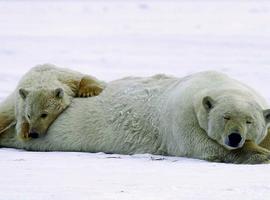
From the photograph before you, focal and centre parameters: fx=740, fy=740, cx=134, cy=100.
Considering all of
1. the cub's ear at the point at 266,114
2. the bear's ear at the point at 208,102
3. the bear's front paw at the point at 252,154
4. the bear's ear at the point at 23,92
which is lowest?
the bear's front paw at the point at 252,154

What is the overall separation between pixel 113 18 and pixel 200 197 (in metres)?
24.5

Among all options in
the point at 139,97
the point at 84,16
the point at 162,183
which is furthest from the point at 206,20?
the point at 162,183

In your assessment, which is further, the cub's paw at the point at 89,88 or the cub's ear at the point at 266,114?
the cub's paw at the point at 89,88

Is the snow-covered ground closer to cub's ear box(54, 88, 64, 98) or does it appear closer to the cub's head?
the cub's head

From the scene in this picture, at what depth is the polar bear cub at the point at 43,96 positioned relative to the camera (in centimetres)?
737

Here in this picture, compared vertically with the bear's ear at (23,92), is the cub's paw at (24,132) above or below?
below

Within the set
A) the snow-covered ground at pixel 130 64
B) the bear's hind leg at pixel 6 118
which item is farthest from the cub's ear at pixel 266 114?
the bear's hind leg at pixel 6 118

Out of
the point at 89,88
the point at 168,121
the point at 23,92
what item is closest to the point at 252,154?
the point at 168,121

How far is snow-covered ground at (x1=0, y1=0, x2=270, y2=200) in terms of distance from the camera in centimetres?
477

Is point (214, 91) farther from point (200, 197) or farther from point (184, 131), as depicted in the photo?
point (200, 197)

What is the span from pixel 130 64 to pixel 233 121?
9451 millimetres

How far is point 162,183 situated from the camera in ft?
16.3

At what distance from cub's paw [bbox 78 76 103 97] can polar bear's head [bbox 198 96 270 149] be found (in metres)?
1.57

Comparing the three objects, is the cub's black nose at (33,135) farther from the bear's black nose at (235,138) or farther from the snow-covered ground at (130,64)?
the bear's black nose at (235,138)
